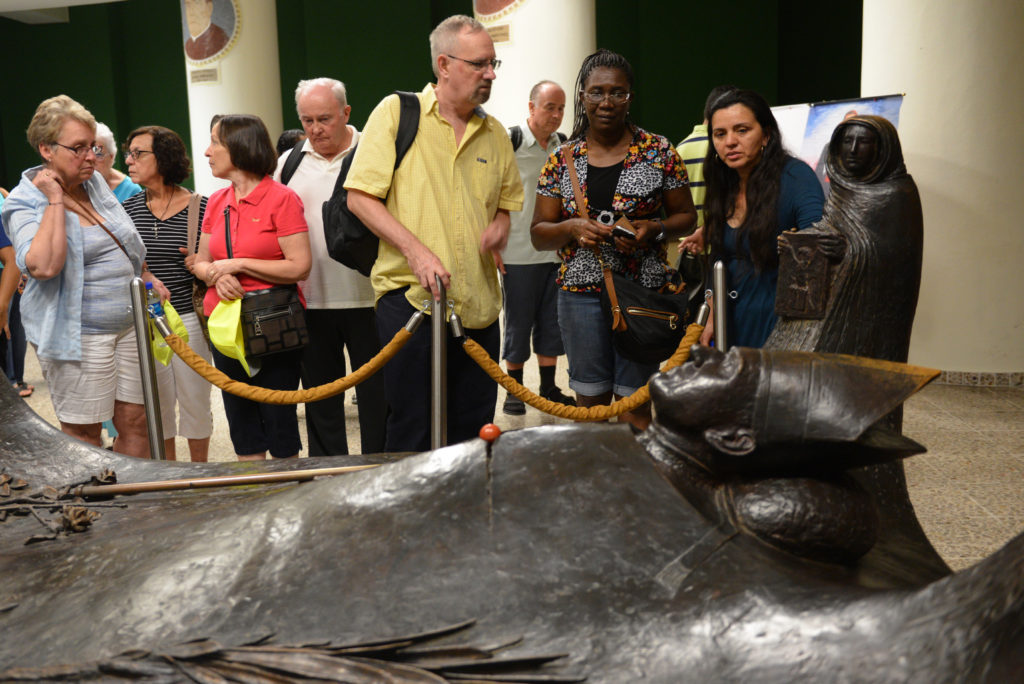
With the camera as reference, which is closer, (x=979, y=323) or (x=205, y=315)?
(x=205, y=315)

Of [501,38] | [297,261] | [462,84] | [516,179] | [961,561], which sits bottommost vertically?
[961,561]

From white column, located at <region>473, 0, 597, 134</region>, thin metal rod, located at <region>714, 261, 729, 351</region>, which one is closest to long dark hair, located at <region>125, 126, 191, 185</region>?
thin metal rod, located at <region>714, 261, 729, 351</region>

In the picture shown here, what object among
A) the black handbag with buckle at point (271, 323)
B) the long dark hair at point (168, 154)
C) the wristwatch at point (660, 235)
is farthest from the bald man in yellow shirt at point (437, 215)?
the long dark hair at point (168, 154)

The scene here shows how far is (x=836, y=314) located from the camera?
1.73m

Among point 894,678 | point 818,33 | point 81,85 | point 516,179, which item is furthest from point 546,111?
point 81,85

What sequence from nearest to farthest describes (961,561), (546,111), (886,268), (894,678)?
(894,678) → (886,268) → (961,561) → (546,111)

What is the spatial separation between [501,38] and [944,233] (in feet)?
12.7

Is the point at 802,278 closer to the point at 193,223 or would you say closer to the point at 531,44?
the point at 193,223

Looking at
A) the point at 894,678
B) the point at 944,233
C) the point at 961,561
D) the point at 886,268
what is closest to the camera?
the point at 894,678

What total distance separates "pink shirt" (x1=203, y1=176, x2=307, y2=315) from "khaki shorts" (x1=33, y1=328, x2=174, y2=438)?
0.41m

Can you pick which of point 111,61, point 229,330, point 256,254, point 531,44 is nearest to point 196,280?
point 256,254

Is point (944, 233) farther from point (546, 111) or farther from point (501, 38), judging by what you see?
point (501, 38)

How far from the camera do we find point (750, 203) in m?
3.04

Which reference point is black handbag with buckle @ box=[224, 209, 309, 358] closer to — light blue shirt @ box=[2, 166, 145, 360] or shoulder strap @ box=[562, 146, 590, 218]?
light blue shirt @ box=[2, 166, 145, 360]
